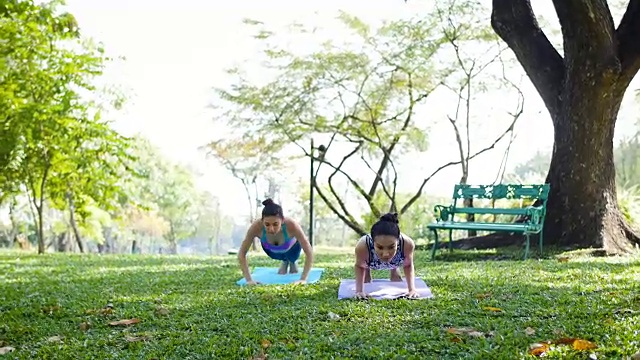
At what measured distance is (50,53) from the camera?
33.9ft

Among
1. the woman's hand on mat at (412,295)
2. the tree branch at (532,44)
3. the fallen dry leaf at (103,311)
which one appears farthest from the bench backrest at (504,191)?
the fallen dry leaf at (103,311)

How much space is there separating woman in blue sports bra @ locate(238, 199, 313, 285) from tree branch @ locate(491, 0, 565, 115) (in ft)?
14.2

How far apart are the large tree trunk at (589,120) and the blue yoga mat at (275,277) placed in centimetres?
355

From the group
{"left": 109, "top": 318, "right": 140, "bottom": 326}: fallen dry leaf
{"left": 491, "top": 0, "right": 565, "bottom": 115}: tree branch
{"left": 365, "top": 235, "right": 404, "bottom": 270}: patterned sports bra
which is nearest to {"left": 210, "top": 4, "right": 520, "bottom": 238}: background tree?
{"left": 491, "top": 0, "right": 565, "bottom": 115}: tree branch

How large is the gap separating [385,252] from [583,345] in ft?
6.05

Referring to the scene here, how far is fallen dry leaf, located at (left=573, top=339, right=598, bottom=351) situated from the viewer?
2.94 m

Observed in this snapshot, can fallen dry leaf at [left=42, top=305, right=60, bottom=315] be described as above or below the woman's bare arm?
below

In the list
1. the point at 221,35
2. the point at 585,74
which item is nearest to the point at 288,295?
the point at 585,74

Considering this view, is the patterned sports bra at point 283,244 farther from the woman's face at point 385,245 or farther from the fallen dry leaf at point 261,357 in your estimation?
the fallen dry leaf at point 261,357

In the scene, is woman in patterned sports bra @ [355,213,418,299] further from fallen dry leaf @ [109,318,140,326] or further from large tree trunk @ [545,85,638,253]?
large tree trunk @ [545,85,638,253]

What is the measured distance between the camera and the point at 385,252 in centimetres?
462

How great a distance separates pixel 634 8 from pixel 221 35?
56.0 feet

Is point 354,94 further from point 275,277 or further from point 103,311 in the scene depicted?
point 103,311

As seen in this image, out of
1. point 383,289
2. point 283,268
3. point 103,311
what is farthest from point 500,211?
point 103,311
